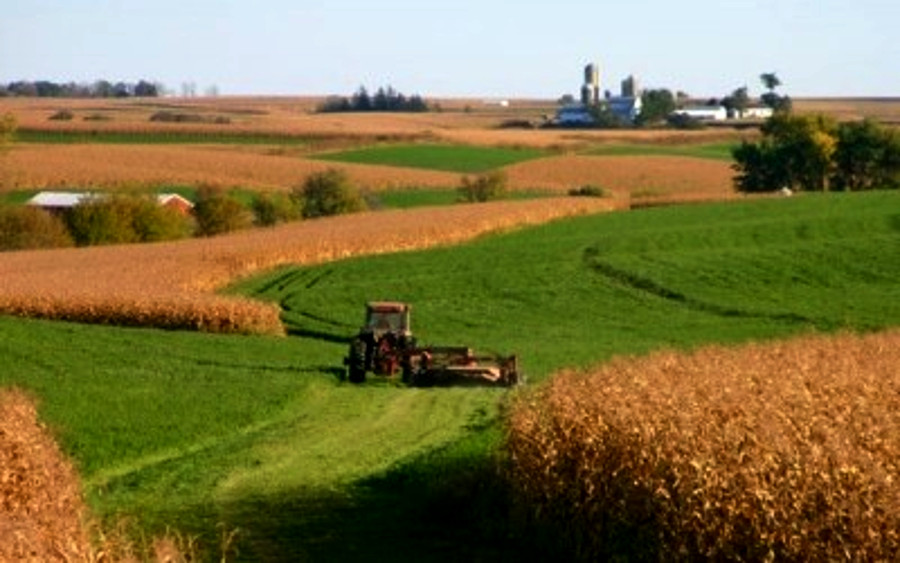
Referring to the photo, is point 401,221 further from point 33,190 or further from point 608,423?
point 608,423

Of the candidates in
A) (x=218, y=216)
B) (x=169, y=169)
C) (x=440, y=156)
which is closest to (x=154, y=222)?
(x=218, y=216)

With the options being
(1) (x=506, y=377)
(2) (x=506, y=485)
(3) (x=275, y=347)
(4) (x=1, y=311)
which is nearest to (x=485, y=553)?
(2) (x=506, y=485)

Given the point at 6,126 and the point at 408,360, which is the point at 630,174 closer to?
the point at 6,126

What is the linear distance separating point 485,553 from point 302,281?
3662 cm

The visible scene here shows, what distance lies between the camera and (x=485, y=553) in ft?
63.2

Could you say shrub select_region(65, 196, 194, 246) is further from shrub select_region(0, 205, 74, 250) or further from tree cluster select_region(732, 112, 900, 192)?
tree cluster select_region(732, 112, 900, 192)

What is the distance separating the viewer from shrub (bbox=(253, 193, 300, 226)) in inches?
3403

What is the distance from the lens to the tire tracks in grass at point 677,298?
151ft

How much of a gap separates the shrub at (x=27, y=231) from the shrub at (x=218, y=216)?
703cm

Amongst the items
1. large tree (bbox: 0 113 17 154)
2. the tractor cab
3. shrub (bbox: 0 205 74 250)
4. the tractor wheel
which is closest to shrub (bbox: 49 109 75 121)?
shrub (bbox: 0 205 74 250)

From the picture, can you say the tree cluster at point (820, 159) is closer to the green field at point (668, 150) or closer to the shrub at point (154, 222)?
the green field at point (668, 150)

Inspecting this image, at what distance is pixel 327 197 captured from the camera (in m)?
90.4

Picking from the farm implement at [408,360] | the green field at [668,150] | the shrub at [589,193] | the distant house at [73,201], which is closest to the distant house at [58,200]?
the distant house at [73,201]

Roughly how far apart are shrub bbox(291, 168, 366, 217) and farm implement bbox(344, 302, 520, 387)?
53248 mm
